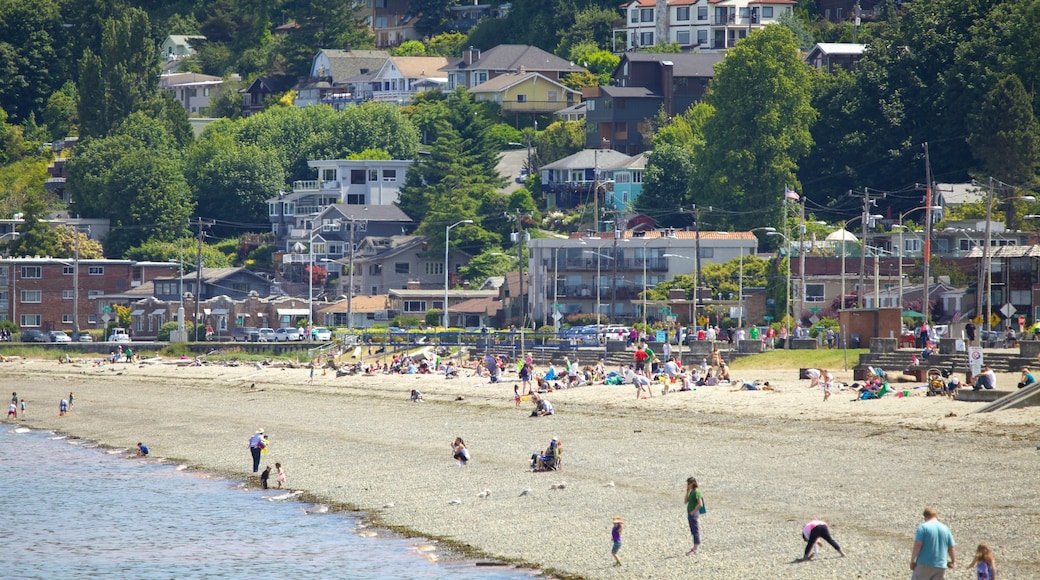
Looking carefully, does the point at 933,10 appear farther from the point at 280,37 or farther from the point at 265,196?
the point at 280,37

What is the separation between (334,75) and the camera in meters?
163

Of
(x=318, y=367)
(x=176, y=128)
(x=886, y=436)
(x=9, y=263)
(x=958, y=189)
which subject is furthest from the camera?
(x=176, y=128)

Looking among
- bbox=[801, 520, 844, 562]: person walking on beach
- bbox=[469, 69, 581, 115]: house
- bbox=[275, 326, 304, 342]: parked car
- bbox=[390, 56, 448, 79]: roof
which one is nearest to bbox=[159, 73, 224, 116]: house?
bbox=[390, 56, 448, 79]: roof

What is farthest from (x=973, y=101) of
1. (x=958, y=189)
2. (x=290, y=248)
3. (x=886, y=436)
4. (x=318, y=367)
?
(x=886, y=436)

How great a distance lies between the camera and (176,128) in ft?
460

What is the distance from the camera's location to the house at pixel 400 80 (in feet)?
514

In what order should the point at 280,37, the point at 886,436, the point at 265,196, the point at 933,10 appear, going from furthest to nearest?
1. the point at 280,37
2. the point at 265,196
3. the point at 933,10
4. the point at 886,436

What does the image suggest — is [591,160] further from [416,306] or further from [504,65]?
[504,65]

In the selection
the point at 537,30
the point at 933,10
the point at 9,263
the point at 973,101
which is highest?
the point at 537,30

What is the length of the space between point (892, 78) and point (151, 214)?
194 feet

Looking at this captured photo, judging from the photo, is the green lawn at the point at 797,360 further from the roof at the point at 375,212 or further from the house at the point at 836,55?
the house at the point at 836,55

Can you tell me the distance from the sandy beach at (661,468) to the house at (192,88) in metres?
121

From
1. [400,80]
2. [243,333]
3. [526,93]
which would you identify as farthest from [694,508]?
[400,80]

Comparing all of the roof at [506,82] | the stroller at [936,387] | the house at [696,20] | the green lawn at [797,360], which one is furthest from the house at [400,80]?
the stroller at [936,387]
